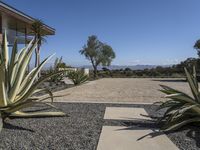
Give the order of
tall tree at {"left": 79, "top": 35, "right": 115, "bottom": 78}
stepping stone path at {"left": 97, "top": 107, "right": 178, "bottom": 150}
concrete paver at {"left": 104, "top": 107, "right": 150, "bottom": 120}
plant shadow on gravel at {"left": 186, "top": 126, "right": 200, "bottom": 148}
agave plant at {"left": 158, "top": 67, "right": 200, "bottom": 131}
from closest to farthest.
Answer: stepping stone path at {"left": 97, "top": 107, "right": 178, "bottom": 150}, plant shadow on gravel at {"left": 186, "top": 126, "right": 200, "bottom": 148}, agave plant at {"left": 158, "top": 67, "right": 200, "bottom": 131}, concrete paver at {"left": 104, "top": 107, "right": 150, "bottom": 120}, tall tree at {"left": 79, "top": 35, "right": 115, "bottom": 78}

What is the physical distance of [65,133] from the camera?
4.87 metres

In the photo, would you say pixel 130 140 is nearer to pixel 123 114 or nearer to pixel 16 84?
pixel 123 114

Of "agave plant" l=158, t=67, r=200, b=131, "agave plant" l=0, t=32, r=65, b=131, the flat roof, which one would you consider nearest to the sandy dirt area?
"agave plant" l=158, t=67, r=200, b=131

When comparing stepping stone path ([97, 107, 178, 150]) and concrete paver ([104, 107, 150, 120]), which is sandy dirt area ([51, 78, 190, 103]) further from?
stepping stone path ([97, 107, 178, 150])

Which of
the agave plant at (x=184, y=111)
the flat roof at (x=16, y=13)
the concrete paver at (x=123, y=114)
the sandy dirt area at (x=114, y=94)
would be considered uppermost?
the flat roof at (x=16, y=13)

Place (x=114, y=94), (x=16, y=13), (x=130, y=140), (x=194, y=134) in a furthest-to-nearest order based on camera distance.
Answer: (x=16, y=13) < (x=114, y=94) < (x=194, y=134) < (x=130, y=140)

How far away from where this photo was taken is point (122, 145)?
169 inches

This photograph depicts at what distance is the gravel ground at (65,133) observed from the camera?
13.9 feet

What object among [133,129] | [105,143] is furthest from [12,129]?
[133,129]

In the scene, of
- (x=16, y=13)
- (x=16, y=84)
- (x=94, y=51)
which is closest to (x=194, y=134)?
(x=16, y=84)

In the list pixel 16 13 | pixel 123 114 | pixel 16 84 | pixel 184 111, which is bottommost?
pixel 123 114

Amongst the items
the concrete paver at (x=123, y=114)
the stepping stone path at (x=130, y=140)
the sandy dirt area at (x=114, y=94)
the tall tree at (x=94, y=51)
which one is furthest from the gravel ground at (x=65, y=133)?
the tall tree at (x=94, y=51)

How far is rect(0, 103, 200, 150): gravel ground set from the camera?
13.9ft

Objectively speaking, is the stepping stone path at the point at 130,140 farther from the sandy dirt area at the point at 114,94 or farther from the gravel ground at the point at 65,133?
the sandy dirt area at the point at 114,94
